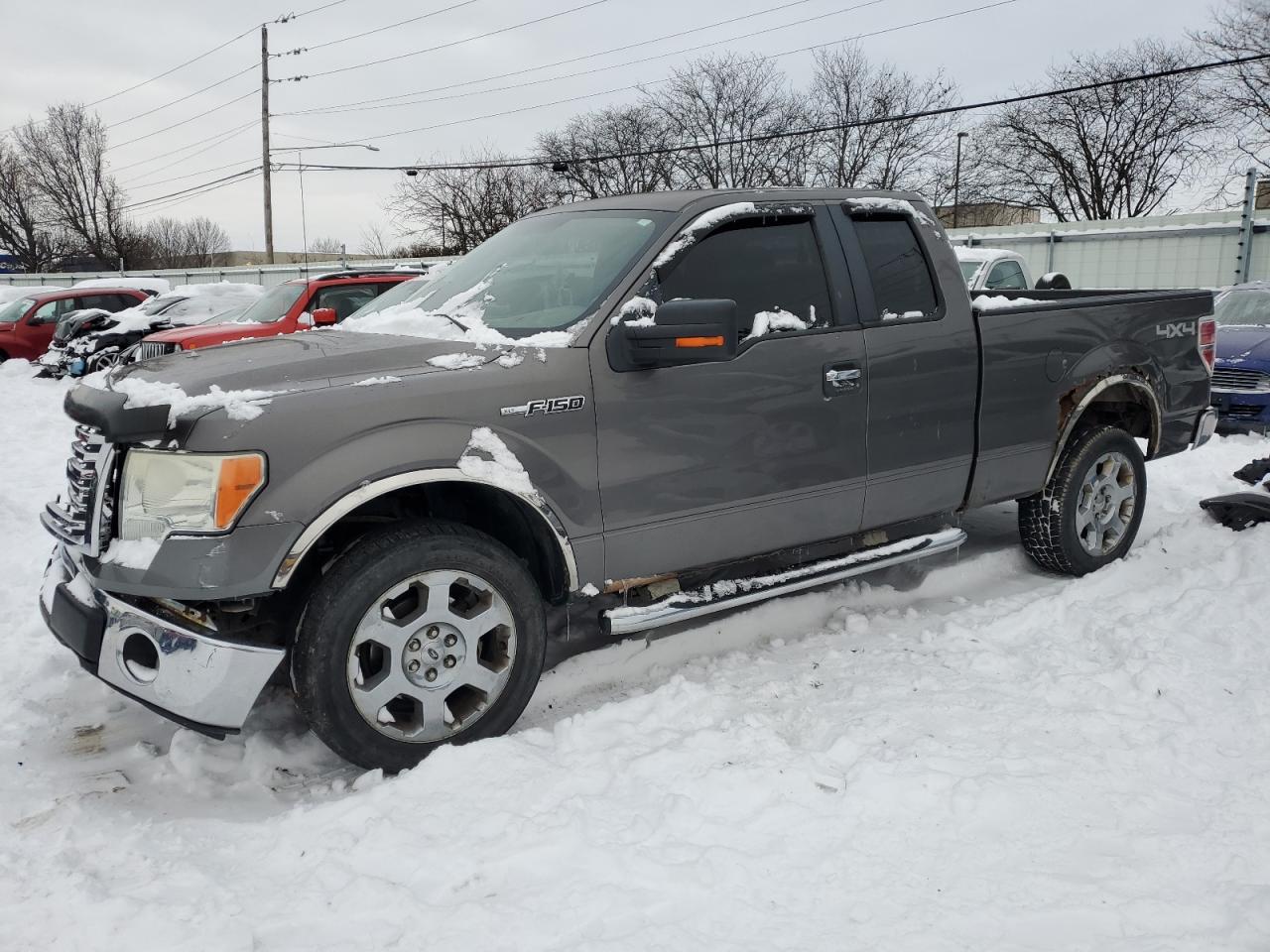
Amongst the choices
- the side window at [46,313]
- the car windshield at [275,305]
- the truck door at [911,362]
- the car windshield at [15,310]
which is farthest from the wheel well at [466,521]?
the car windshield at [15,310]

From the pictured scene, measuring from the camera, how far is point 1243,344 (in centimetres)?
1033

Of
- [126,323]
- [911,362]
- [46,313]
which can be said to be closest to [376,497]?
[911,362]

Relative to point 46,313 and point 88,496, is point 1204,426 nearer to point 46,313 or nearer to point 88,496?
point 88,496

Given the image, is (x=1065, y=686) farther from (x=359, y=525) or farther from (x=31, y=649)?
(x=31, y=649)

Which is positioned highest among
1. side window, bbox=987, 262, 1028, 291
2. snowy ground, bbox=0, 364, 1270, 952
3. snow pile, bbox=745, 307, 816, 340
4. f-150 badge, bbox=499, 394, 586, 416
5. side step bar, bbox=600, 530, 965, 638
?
side window, bbox=987, 262, 1028, 291

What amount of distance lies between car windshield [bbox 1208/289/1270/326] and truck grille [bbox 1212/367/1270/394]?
1.45m

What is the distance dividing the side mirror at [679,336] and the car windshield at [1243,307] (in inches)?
394

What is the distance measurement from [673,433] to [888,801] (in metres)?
1.49

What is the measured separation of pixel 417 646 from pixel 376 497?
1.72ft

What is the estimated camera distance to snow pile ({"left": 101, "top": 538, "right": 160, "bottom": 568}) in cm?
298

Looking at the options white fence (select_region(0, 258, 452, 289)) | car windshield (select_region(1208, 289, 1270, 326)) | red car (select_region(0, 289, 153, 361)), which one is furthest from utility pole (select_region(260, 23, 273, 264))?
car windshield (select_region(1208, 289, 1270, 326))

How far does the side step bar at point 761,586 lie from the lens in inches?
147

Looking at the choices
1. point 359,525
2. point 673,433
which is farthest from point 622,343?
point 359,525

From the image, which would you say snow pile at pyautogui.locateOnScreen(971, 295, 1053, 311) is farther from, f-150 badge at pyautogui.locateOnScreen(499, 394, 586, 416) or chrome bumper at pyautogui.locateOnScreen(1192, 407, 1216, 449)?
f-150 badge at pyautogui.locateOnScreen(499, 394, 586, 416)
